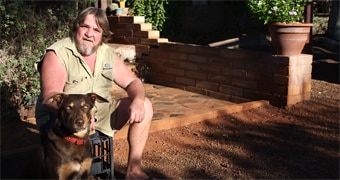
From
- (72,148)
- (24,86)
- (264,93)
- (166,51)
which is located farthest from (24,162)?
(166,51)

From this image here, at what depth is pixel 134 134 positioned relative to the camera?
378 centimetres

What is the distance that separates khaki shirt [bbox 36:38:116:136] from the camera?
350cm

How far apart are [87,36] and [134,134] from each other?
2.75 feet

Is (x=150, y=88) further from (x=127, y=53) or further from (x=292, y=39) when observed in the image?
(x=292, y=39)

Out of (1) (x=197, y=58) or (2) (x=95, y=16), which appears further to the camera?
(1) (x=197, y=58)

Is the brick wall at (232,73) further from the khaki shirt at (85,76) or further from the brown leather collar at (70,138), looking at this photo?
the brown leather collar at (70,138)

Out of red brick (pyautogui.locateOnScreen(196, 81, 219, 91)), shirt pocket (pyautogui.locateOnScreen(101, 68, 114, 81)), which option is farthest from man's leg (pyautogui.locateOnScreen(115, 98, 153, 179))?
red brick (pyautogui.locateOnScreen(196, 81, 219, 91))

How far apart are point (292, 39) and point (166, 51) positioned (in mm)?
2503

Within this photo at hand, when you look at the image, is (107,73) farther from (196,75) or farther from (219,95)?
(196,75)

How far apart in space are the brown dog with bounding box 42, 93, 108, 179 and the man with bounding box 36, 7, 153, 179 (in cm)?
21

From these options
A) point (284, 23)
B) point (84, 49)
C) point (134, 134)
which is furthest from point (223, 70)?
point (84, 49)

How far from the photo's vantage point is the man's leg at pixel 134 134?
3.78 metres

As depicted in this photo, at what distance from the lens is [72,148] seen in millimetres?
3100

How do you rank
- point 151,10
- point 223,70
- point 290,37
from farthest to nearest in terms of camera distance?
point 151,10 < point 223,70 < point 290,37
